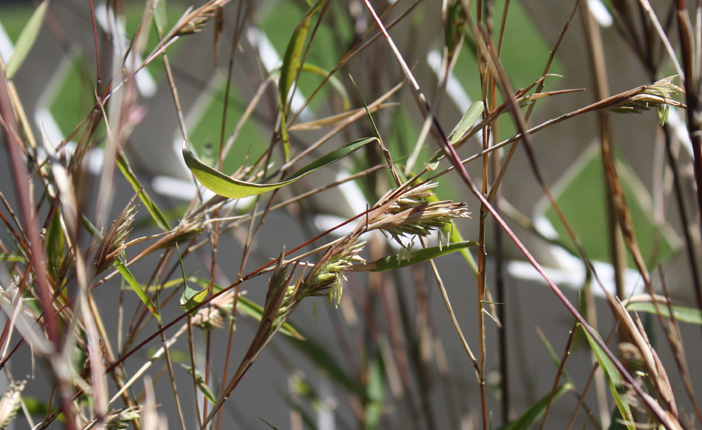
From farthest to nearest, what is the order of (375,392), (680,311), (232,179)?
1. (375,392)
2. (680,311)
3. (232,179)

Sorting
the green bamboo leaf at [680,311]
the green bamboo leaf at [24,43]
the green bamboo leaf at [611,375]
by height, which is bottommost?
the green bamboo leaf at [680,311]

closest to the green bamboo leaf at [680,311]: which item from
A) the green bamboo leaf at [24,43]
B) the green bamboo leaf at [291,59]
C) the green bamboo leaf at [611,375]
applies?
the green bamboo leaf at [611,375]

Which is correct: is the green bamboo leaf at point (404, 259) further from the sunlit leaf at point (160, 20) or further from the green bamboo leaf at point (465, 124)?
the sunlit leaf at point (160, 20)

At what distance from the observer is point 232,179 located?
0.17 metres

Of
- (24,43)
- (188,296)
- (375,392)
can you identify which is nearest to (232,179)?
(188,296)

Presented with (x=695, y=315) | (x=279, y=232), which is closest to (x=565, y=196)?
(x=279, y=232)

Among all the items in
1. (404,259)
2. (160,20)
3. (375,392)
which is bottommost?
(375,392)

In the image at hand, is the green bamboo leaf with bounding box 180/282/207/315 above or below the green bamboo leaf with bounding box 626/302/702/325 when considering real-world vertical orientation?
above

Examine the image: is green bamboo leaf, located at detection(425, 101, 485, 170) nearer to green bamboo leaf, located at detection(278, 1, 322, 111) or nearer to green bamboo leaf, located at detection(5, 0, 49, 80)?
green bamboo leaf, located at detection(278, 1, 322, 111)

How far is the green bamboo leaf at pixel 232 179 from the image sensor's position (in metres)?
0.17

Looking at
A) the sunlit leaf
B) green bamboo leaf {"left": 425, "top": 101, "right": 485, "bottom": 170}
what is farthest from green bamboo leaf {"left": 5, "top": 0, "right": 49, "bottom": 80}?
green bamboo leaf {"left": 425, "top": 101, "right": 485, "bottom": 170}

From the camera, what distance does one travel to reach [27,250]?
222 millimetres

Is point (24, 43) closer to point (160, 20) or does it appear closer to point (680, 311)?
point (160, 20)

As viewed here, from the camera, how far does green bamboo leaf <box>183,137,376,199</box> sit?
17 cm
